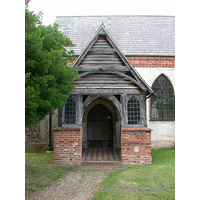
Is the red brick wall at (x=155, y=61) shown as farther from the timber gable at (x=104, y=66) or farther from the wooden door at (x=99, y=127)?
the timber gable at (x=104, y=66)

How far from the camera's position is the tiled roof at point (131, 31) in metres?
13.3

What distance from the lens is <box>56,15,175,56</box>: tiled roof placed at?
13320mm

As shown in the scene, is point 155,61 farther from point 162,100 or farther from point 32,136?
point 32,136

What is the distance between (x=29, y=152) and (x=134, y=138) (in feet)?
23.5

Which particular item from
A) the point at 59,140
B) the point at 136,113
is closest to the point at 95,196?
the point at 59,140

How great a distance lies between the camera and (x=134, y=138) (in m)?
8.52

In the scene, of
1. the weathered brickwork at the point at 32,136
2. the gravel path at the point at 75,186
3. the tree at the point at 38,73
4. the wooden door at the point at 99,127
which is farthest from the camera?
the wooden door at the point at 99,127

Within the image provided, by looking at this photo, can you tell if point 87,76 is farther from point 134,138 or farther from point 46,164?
point 46,164

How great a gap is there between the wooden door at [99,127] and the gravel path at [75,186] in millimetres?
5044

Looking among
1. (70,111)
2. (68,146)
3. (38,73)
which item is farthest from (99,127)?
(38,73)

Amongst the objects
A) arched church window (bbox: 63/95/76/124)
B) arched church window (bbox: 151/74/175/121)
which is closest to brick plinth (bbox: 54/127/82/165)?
arched church window (bbox: 63/95/76/124)

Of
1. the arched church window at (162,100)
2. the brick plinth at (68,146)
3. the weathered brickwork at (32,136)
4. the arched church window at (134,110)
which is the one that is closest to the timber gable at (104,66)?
the arched church window at (134,110)

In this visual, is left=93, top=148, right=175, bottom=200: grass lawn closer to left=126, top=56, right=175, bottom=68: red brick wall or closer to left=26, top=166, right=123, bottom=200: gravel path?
left=26, top=166, right=123, bottom=200: gravel path

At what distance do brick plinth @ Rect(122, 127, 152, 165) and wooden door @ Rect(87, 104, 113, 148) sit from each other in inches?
176
